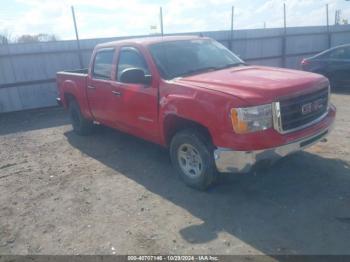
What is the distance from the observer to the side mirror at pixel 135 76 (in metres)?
4.55

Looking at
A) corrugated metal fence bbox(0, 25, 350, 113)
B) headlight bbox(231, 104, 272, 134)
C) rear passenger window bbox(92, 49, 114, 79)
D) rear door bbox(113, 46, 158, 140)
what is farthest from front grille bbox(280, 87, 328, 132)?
corrugated metal fence bbox(0, 25, 350, 113)

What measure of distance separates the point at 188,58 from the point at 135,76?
0.86 m

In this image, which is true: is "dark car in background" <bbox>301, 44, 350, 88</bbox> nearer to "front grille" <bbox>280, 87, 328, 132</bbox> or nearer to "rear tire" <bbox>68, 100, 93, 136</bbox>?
"front grille" <bbox>280, 87, 328, 132</bbox>

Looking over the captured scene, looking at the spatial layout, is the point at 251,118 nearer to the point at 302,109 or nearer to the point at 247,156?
the point at 247,156

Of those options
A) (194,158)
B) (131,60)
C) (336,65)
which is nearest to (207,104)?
(194,158)

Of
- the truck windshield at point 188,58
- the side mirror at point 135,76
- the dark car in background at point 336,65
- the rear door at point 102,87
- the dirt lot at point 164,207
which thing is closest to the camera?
the dirt lot at point 164,207

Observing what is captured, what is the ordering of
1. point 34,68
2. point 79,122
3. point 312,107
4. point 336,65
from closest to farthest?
point 312,107, point 79,122, point 336,65, point 34,68

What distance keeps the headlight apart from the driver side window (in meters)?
1.70

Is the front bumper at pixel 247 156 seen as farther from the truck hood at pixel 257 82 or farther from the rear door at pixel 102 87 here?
the rear door at pixel 102 87

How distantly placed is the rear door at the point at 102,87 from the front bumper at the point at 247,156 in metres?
2.50

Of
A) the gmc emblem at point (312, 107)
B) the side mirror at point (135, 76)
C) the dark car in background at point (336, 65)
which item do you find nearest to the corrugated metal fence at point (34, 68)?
the dark car in background at point (336, 65)

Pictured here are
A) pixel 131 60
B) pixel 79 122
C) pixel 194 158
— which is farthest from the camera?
pixel 79 122

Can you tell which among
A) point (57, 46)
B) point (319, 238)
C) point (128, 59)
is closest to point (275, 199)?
point (319, 238)

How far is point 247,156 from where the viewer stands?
11.8ft
